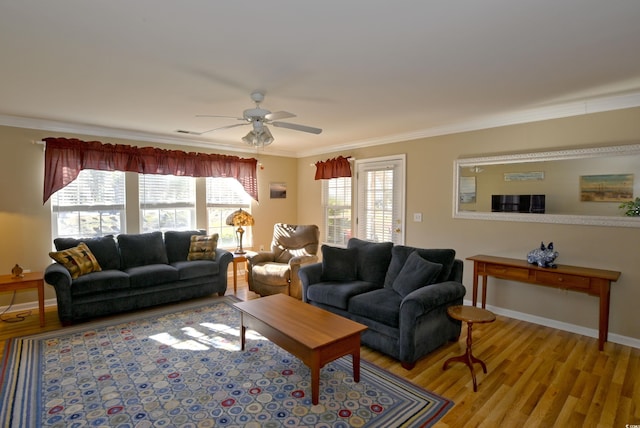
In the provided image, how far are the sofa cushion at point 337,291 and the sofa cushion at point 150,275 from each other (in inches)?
76.4

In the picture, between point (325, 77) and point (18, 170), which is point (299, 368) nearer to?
point (325, 77)

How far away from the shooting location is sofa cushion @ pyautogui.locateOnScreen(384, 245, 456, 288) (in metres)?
3.32

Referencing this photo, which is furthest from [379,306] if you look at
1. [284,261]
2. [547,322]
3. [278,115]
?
[284,261]

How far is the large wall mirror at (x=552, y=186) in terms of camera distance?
3.33 m

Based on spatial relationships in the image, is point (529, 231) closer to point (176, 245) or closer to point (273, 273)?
point (273, 273)

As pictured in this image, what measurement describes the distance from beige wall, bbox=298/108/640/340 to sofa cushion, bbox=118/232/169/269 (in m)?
3.65

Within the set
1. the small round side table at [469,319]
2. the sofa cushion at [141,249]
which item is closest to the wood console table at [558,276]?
the small round side table at [469,319]

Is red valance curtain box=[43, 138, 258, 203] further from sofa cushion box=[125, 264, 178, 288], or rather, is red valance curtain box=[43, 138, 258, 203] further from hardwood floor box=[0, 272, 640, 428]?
hardwood floor box=[0, 272, 640, 428]

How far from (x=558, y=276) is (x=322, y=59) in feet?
10.3

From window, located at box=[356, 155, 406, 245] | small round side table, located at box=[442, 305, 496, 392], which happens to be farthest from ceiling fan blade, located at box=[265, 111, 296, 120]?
window, located at box=[356, 155, 406, 245]

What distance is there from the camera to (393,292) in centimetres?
339

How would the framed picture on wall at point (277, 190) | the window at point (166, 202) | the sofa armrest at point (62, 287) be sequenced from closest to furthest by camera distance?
1. the sofa armrest at point (62, 287)
2. the window at point (166, 202)
3. the framed picture on wall at point (277, 190)

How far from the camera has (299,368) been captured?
9.29 ft

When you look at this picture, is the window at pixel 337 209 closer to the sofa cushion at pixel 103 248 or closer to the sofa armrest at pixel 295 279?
the sofa armrest at pixel 295 279
